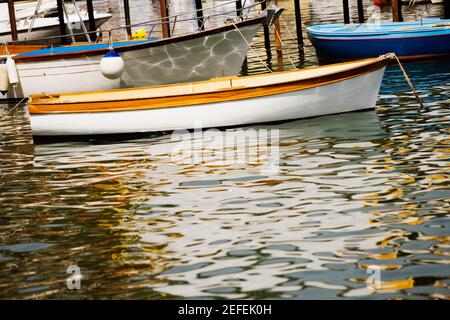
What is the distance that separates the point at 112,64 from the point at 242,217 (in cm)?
1076

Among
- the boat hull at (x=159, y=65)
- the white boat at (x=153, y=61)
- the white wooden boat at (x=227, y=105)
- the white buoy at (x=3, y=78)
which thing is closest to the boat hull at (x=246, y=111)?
the white wooden boat at (x=227, y=105)

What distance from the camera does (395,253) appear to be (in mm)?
10078

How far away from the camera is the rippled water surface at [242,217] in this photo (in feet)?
31.4

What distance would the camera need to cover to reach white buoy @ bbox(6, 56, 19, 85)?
25016 millimetres

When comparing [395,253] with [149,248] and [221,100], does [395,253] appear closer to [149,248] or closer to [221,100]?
[149,248]

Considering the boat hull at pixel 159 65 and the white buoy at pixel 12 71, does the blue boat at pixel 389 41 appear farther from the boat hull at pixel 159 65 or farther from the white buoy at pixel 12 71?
the white buoy at pixel 12 71

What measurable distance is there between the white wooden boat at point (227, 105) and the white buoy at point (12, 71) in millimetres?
5872

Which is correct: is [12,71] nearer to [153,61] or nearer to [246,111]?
[153,61]

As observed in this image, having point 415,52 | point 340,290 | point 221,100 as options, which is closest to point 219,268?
point 340,290

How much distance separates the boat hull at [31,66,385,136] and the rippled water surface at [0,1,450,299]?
1.19ft

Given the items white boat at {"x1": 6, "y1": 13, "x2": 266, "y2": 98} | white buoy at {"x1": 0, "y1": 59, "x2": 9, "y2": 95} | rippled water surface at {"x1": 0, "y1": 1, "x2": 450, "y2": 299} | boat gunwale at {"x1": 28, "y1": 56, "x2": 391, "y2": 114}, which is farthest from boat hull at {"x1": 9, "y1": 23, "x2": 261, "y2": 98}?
rippled water surface at {"x1": 0, "y1": 1, "x2": 450, "y2": 299}

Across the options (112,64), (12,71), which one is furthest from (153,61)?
(12,71)

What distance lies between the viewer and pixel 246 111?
1875cm

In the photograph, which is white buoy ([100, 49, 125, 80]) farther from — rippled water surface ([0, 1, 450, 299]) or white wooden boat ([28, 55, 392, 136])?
rippled water surface ([0, 1, 450, 299])
